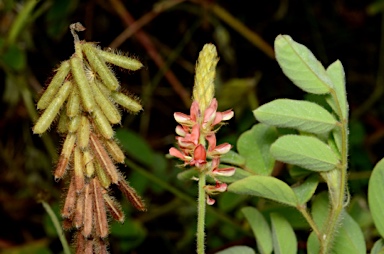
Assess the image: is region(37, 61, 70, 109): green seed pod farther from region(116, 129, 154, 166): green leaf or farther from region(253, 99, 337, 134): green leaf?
region(116, 129, 154, 166): green leaf

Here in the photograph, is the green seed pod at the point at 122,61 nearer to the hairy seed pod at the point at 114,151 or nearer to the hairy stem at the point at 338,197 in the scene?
the hairy seed pod at the point at 114,151

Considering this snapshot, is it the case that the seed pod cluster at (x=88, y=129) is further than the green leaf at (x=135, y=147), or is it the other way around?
the green leaf at (x=135, y=147)

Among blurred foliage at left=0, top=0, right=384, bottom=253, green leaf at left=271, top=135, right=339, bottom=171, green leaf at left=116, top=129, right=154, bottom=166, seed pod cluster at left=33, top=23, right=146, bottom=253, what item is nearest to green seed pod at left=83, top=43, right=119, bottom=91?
seed pod cluster at left=33, top=23, right=146, bottom=253

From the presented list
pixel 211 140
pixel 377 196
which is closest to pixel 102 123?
pixel 211 140

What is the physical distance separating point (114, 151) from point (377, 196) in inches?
13.7

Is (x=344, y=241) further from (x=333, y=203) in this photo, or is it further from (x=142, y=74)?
(x=142, y=74)

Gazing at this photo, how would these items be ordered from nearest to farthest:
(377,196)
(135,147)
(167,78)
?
1. (377,196)
2. (135,147)
3. (167,78)

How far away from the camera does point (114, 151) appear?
2.42 feet

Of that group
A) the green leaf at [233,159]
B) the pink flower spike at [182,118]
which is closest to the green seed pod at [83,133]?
the pink flower spike at [182,118]

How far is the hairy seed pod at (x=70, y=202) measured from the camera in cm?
72

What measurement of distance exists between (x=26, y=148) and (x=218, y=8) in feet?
2.88

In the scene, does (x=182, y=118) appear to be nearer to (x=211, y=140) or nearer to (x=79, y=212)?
(x=211, y=140)

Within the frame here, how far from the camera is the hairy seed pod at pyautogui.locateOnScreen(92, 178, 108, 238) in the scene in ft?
2.39

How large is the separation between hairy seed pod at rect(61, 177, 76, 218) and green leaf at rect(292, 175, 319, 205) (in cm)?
30
